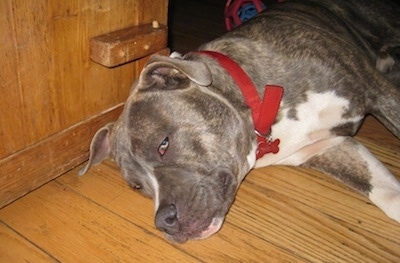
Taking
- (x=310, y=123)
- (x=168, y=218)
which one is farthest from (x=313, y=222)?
(x=168, y=218)

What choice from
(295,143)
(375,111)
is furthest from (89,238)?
(375,111)

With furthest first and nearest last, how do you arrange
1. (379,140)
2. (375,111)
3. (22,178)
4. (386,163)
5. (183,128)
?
1. (379,140)
2. (386,163)
3. (375,111)
4. (22,178)
5. (183,128)

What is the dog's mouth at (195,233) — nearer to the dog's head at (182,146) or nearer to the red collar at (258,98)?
the dog's head at (182,146)

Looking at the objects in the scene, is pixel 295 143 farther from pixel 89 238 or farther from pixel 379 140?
pixel 89 238

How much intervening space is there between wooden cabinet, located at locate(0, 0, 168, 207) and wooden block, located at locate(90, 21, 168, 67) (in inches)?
1.9

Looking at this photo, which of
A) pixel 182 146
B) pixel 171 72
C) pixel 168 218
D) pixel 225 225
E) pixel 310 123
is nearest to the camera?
pixel 168 218

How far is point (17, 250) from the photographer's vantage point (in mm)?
2227

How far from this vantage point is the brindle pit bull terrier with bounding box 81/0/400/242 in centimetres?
212

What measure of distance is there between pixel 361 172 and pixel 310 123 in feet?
1.48

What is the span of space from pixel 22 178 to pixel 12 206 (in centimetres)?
21

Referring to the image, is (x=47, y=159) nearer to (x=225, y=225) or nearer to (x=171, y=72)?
(x=171, y=72)

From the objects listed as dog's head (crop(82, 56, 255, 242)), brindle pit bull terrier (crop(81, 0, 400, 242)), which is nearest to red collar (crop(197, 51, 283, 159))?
brindle pit bull terrier (crop(81, 0, 400, 242))

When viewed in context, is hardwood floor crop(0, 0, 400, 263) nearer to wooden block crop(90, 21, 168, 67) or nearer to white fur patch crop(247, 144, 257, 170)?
white fur patch crop(247, 144, 257, 170)

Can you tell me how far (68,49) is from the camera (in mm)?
2375
